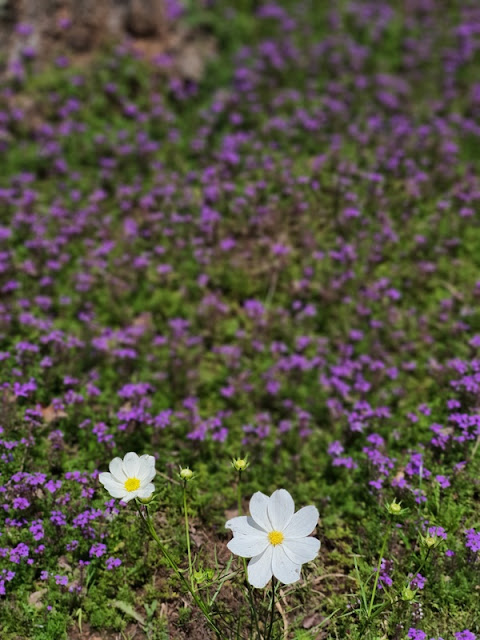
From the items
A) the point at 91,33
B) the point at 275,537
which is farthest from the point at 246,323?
the point at 91,33

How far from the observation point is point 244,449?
18.0 feet

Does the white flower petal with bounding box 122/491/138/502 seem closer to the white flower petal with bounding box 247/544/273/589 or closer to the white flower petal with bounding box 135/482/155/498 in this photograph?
the white flower petal with bounding box 135/482/155/498

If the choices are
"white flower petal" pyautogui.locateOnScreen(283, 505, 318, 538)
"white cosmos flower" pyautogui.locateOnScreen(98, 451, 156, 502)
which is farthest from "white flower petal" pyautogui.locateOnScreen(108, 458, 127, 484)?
"white flower petal" pyautogui.locateOnScreen(283, 505, 318, 538)

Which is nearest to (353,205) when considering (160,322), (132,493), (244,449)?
(160,322)

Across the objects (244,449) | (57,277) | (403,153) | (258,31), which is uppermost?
(258,31)

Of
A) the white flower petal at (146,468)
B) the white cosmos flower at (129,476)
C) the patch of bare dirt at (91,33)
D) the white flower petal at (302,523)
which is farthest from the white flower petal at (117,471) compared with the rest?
the patch of bare dirt at (91,33)

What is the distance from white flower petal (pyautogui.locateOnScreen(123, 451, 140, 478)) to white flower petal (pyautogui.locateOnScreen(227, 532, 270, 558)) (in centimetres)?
69

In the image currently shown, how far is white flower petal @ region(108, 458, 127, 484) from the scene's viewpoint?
3676 mm

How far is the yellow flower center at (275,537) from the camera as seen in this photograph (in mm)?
3500

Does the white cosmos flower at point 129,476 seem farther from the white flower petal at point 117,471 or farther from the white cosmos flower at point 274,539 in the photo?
the white cosmos flower at point 274,539

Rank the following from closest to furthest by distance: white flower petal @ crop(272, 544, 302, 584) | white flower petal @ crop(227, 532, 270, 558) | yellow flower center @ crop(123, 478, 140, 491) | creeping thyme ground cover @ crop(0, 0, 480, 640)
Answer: white flower petal @ crop(272, 544, 302, 584)
white flower petal @ crop(227, 532, 270, 558)
yellow flower center @ crop(123, 478, 140, 491)
creeping thyme ground cover @ crop(0, 0, 480, 640)

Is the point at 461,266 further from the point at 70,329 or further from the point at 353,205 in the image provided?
the point at 70,329

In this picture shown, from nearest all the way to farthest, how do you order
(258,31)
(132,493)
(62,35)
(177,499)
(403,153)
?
(132,493) → (177,499) → (403,153) → (62,35) → (258,31)

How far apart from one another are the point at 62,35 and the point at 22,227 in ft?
12.6
